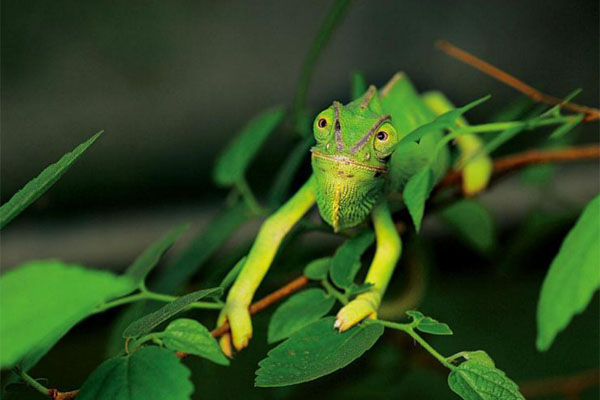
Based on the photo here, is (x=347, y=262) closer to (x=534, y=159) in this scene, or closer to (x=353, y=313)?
(x=353, y=313)

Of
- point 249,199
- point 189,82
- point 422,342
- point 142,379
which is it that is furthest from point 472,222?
point 189,82

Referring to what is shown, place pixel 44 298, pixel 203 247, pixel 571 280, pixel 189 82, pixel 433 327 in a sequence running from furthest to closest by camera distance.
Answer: pixel 189 82 → pixel 203 247 → pixel 433 327 → pixel 571 280 → pixel 44 298

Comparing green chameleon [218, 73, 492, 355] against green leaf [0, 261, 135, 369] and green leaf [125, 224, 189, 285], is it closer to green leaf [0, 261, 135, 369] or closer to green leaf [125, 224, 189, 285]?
green leaf [125, 224, 189, 285]

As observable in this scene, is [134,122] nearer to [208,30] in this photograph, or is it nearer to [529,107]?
[208,30]

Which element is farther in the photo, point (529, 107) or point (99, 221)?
point (99, 221)

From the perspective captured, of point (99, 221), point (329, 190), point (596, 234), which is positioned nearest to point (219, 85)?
point (99, 221)

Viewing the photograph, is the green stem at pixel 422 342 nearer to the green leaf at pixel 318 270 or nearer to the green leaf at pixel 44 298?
the green leaf at pixel 318 270

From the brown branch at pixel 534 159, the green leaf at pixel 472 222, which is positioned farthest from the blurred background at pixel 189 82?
the brown branch at pixel 534 159

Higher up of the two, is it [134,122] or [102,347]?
[134,122]
